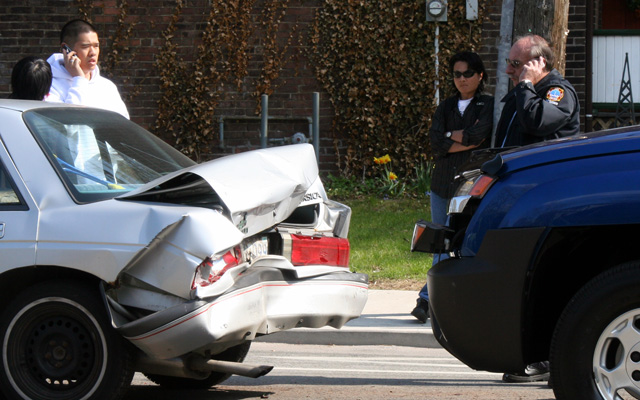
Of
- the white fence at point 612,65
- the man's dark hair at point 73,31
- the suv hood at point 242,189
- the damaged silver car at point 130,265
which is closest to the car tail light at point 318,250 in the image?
the damaged silver car at point 130,265

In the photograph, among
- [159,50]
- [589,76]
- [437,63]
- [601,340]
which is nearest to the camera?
[601,340]

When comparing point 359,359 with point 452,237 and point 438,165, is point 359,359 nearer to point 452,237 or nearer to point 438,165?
point 438,165

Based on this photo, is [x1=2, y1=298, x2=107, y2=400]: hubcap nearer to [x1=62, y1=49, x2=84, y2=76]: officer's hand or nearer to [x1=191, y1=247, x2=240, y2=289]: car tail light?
[x1=191, y1=247, x2=240, y2=289]: car tail light

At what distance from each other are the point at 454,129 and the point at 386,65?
590 cm

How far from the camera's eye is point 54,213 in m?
4.38

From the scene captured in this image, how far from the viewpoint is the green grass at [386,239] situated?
28.7ft

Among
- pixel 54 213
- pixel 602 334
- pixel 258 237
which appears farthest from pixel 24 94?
pixel 602 334

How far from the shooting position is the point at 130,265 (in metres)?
4.20

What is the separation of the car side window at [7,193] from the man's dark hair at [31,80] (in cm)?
152

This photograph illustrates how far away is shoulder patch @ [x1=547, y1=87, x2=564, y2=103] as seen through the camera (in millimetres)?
5320

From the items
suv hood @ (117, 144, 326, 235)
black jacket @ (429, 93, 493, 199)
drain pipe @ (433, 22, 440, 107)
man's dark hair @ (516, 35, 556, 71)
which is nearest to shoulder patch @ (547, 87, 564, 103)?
man's dark hair @ (516, 35, 556, 71)

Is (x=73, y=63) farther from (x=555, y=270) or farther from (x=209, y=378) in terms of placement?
(x=555, y=270)

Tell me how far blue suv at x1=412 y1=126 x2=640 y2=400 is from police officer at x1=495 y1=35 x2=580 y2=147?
119cm

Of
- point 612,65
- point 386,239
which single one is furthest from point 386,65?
point 386,239
